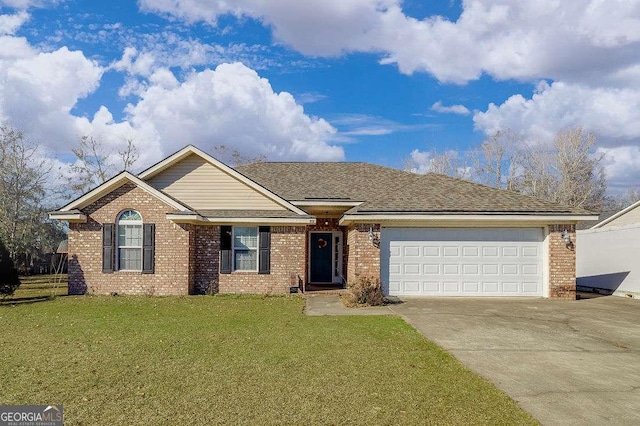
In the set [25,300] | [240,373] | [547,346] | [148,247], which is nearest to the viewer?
[240,373]

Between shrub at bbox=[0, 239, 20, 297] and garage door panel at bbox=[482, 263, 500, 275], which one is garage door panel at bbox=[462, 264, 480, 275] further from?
shrub at bbox=[0, 239, 20, 297]

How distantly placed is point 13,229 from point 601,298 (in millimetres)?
32238

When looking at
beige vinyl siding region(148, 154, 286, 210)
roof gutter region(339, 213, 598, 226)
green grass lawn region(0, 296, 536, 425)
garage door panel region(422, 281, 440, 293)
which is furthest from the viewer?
beige vinyl siding region(148, 154, 286, 210)

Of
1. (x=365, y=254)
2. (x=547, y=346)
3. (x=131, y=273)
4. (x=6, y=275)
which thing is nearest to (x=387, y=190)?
(x=365, y=254)

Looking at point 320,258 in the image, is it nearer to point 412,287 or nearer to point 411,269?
point 411,269

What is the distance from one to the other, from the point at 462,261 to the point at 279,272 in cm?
646

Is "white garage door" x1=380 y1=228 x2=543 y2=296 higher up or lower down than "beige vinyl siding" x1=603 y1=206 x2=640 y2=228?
lower down

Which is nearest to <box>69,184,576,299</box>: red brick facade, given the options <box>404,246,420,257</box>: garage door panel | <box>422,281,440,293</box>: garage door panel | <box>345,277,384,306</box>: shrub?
<box>404,246,420,257</box>: garage door panel

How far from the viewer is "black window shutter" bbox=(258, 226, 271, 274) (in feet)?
53.5

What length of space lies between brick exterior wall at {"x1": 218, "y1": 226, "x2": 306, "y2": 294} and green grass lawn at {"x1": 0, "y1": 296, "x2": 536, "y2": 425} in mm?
5322

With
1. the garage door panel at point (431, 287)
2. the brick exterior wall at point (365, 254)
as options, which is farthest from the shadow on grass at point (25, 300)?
the garage door panel at point (431, 287)

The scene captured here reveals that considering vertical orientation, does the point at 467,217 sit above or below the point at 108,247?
above

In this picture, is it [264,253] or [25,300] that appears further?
[264,253]

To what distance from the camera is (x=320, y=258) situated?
19672 millimetres
